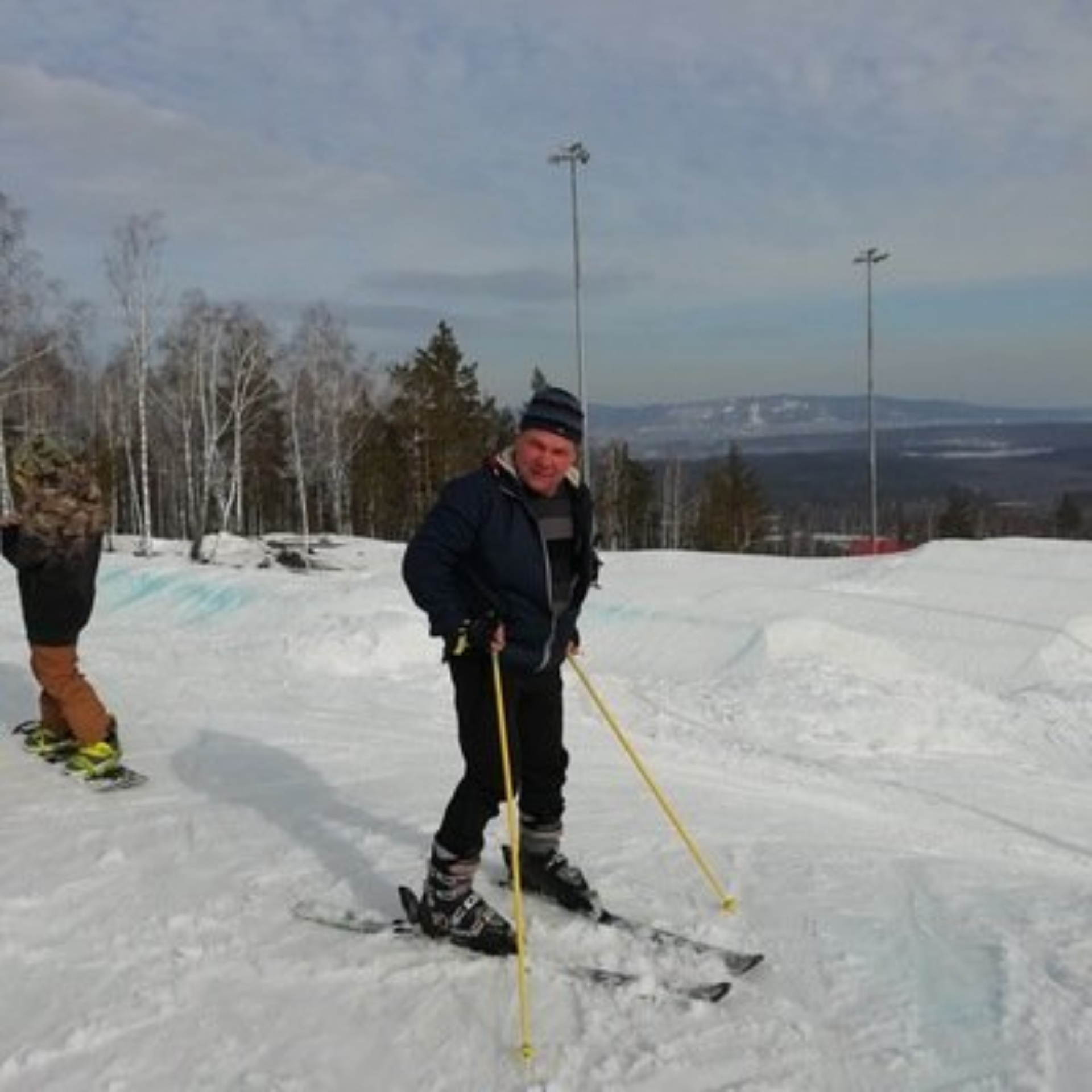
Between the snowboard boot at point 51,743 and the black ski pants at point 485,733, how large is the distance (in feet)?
12.1

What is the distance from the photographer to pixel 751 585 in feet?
50.0

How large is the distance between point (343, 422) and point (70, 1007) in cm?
4211

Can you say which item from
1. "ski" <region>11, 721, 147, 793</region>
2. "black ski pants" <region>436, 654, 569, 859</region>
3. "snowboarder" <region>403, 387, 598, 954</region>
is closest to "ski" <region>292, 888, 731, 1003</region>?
"snowboarder" <region>403, 387, 598, 954</region>

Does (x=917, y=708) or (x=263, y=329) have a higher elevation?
(x=263, y=329)

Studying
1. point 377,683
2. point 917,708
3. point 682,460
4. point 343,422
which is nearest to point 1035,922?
point 917,708

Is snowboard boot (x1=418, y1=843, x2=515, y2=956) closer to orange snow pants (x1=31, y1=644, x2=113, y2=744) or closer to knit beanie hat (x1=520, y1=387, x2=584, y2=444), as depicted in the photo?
knit beanie hat (x1=520, y1=387, x2=584, y2=444)

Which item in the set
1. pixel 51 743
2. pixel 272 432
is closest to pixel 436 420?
pixel 272 432

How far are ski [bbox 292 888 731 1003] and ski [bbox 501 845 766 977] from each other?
0.53 ft

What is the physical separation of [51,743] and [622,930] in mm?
4311

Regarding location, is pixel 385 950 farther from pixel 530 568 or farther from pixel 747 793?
pixel 747 793

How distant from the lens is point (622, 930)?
4.35 m

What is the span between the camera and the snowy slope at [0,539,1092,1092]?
3531 millimetres

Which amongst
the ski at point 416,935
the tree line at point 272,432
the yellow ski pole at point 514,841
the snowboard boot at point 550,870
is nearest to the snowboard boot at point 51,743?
the ski at point 416,935

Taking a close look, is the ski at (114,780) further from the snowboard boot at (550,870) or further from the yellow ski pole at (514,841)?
the yellow ski pole at (514,841)
